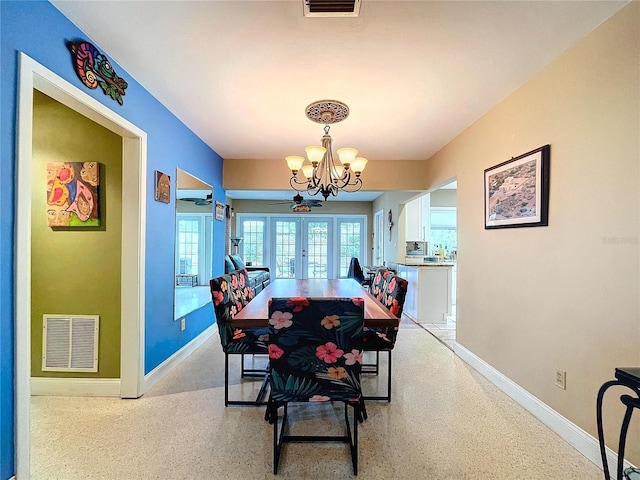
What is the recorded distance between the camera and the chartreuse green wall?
8.02ft

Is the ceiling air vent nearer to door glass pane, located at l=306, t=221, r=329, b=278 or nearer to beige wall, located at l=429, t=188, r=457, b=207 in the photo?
beige wall, located at l=429, t=188, r=457, b=207

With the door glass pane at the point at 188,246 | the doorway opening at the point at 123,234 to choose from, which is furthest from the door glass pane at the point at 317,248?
the doorway opening at the point at 123,234

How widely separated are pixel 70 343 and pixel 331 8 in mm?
2934

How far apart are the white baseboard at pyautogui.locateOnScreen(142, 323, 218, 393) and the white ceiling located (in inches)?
87.3

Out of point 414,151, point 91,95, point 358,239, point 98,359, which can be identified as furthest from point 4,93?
point 358,239

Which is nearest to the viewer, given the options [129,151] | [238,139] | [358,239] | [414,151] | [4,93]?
[4,93]

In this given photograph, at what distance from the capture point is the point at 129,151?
2.40m

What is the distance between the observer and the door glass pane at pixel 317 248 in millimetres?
8484

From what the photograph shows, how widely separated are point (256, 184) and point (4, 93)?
318 cm

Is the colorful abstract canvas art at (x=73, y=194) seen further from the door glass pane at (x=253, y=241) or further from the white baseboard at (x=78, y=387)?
the door glass pane at (x=253, y=241)

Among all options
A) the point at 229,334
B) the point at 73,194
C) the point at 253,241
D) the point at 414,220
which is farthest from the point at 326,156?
the point at 253,241

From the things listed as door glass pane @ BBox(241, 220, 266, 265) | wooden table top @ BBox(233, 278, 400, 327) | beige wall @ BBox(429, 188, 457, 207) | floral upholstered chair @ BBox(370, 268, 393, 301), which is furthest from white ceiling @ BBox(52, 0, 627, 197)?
door glass pane @ BBox(241, 220, 266, 265)

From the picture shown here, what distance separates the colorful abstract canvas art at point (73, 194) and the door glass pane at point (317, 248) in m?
6.23

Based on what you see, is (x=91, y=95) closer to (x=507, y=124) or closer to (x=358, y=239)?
(x=507, y=124)
